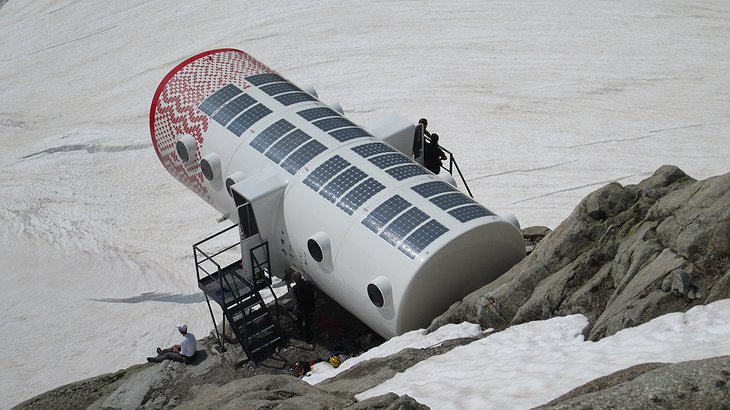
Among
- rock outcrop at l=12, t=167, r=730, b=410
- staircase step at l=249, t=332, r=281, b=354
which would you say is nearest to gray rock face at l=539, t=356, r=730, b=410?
rock outcrop at l=12, t=167, r=730, b=410

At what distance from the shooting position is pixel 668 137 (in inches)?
1201

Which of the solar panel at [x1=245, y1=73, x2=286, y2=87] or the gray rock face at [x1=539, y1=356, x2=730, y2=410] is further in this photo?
the solar panel at [x1=245, y1=73, x2=286, y2=87]

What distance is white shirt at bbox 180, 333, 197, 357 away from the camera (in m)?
20.6

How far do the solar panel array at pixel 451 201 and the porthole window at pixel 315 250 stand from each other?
2407 millimetres

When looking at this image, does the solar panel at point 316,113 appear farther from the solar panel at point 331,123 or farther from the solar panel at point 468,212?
the solar panel at point 468,212

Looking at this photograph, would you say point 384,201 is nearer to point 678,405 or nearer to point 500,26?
point 678,405

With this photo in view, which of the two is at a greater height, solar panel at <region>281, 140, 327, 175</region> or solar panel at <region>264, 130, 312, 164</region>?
solar panel at <region>264, 130, 312, 164</region>

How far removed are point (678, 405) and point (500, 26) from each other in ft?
94.9

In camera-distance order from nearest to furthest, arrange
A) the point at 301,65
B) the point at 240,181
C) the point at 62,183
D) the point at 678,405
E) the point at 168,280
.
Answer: the point at 678,405, the point at 240,181, the point at 168,280, the point at 62,183, the point at 301,65

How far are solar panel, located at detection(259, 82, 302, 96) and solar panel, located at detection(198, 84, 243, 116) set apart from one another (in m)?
0.66

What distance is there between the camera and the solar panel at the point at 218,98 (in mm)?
24016

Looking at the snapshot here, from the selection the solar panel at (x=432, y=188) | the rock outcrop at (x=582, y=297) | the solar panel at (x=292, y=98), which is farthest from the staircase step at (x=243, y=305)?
the solar panel at (x=292, y=98)

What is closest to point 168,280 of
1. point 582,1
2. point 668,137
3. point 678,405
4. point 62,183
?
point 62,183

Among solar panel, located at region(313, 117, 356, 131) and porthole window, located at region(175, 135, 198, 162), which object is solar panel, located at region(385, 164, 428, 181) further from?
porthole window, located at region(175, 135, 198, 162)
